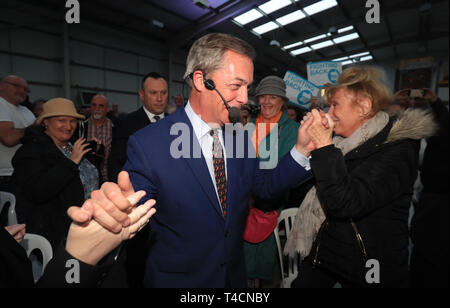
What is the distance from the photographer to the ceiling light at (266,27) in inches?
375

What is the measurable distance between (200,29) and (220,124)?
384 inches

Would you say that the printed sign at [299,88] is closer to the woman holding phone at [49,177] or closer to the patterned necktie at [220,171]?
the patterned necktie at [220,171]

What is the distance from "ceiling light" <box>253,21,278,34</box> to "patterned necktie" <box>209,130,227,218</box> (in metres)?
9.86

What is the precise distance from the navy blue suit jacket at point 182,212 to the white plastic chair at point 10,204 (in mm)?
1605

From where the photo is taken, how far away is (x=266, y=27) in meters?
9.83

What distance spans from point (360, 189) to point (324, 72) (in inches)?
111

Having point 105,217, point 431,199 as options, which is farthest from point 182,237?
point 431,199

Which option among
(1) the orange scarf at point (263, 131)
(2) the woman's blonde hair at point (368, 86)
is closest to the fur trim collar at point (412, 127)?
(2) the woman's blonde hair at point (368, 86)

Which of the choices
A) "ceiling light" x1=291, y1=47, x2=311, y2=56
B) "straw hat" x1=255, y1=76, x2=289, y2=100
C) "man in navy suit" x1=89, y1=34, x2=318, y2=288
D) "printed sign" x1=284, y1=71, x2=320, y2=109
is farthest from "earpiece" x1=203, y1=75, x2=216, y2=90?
"ceiling light" x1=291, y1=47, x2=311, y2=56

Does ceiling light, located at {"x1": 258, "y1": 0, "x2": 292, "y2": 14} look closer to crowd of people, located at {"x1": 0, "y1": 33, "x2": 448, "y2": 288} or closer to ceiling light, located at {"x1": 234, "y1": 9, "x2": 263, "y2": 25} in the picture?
ceiling light, located at {"x1": 234, "y1": 9, "x2": 263, "y2": 25}

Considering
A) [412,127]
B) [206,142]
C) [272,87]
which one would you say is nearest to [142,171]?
[206,142]

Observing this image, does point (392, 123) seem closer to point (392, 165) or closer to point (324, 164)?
point (392, 165)

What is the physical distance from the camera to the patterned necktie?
1345 mm

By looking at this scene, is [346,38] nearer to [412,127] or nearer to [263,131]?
[263,131]
